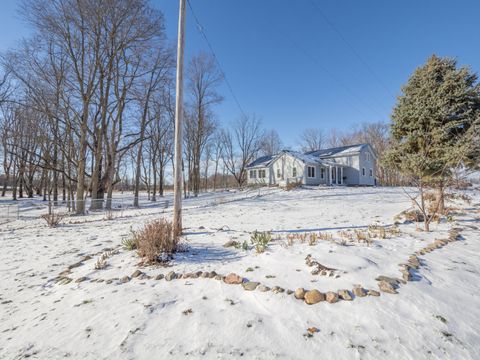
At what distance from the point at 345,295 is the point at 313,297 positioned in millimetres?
372

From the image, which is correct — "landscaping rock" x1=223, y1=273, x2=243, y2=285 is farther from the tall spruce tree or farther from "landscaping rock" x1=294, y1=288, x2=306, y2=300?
the tall spruce tree

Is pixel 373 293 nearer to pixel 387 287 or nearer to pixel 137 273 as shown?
pixel 387 287

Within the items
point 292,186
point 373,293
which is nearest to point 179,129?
point 373,293

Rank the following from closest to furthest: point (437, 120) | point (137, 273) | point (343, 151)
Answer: point (137, 273) < point (437, 120) < point (343, 151)

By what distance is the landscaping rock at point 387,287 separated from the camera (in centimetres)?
247

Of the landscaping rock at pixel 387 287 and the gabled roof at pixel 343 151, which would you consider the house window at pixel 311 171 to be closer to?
the gabled roof at pixel 343 151

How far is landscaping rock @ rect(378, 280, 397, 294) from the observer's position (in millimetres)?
2469

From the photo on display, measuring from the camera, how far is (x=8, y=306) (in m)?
2.76

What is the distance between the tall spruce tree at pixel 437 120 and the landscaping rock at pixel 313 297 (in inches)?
246

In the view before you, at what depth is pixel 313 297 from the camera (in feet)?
7.85

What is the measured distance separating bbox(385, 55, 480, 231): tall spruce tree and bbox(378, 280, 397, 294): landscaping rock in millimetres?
5515

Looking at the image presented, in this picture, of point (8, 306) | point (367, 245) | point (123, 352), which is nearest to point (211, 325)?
point (123, 352)

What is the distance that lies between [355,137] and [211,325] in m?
47.3

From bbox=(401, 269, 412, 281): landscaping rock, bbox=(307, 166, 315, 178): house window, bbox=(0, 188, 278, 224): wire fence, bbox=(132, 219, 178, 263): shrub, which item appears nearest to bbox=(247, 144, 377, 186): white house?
bbox=(307, 166, 315, 178): house window
